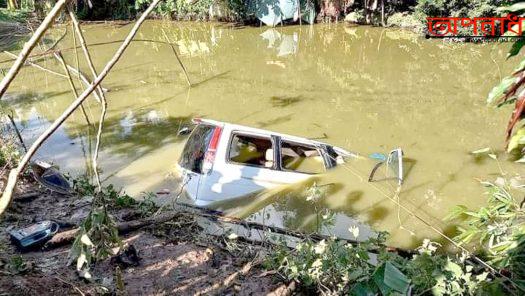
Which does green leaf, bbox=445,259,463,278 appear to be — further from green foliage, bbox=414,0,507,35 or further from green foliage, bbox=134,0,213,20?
green foliage, bbox=134,0,213,20

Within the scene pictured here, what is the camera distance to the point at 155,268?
4262 mm

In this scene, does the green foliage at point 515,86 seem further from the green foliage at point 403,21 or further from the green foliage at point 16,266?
the green foliage at point 403,21

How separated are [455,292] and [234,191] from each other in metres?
3.55

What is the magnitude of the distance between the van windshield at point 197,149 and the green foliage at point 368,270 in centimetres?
221

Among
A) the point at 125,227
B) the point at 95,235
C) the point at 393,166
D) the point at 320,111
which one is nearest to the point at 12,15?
the point at 320,111

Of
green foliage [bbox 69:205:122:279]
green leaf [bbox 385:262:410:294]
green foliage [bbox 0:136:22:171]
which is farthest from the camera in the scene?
green foliage [bbox 0:136:22:171]

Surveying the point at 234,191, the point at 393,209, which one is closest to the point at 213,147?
the point at 234,191

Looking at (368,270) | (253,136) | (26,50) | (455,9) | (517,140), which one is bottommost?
(368,270)

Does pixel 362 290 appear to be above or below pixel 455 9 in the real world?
below

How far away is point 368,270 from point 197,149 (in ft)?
11.2

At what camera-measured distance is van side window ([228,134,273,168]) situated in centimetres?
643

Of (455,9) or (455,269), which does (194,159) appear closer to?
(455,269)

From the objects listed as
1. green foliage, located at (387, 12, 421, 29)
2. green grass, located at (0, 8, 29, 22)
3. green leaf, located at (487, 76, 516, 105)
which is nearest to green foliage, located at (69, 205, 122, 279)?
green leaf, located at (487, 76, 516, 105)

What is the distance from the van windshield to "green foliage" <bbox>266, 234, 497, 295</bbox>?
7.26ft
